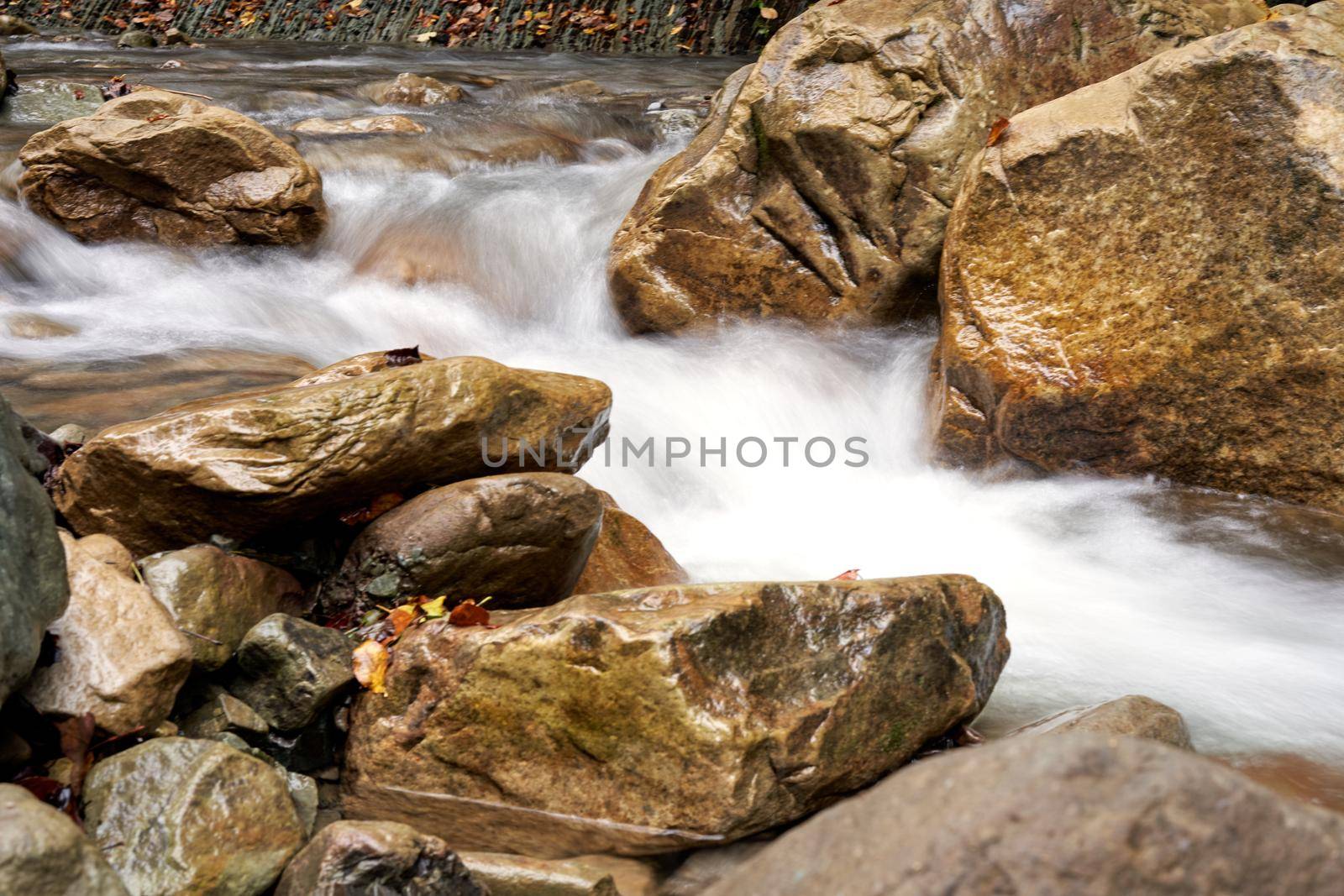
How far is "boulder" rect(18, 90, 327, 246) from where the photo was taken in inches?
268

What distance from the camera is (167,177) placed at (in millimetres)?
6918

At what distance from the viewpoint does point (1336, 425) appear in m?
4.88

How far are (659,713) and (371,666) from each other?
0.98 m

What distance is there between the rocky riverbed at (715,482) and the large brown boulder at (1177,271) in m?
0.02

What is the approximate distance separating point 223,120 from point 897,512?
471 cm

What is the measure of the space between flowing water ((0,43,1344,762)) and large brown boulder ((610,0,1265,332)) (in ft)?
1.02

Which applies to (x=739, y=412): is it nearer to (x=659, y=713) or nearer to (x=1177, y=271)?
(x=1177, y=271)

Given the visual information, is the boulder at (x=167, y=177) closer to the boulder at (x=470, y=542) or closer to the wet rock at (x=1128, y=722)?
the boulder at (x=470, y=542)

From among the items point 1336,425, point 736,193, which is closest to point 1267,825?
point 1336,425

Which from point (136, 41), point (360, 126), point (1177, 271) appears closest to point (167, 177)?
point (360, 126)

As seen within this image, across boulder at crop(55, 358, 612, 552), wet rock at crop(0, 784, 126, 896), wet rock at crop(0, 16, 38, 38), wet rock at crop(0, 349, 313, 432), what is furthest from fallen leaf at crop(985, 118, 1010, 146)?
wet rock at crop(0, 16, 38, 38)

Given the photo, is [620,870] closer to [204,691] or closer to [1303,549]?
[204,691]

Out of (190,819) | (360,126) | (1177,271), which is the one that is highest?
(360,126)

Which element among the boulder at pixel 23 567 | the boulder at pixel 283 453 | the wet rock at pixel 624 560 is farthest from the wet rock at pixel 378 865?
the wet rock at pixel 624 560
